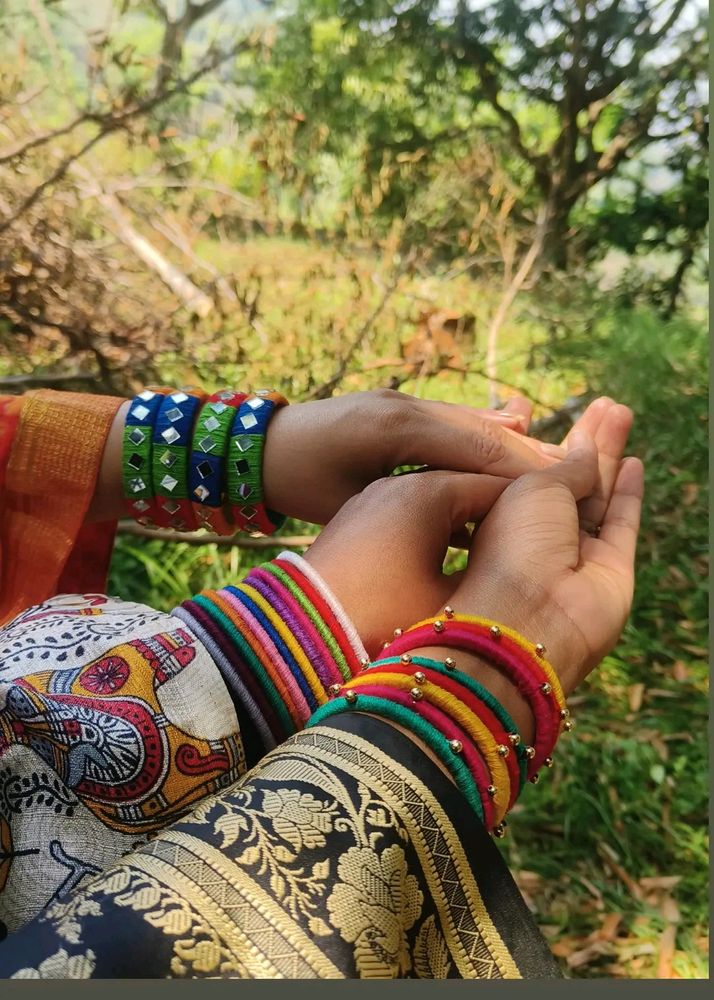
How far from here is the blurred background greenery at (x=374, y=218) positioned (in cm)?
173

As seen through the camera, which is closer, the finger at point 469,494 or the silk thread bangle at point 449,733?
the silk thread bangle at point 449,733

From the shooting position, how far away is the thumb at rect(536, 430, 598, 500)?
84 centimetres

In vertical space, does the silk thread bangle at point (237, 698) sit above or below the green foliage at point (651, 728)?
above

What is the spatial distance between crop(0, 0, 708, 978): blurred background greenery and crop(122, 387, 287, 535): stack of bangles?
68 centimetres

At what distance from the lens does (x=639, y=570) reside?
5.32ft

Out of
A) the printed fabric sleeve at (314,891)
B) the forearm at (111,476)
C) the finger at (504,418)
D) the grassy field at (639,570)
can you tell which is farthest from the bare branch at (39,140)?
the printed fabric sleeve at (314,891)

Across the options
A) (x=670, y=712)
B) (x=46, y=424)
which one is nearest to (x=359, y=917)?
(x=46, y=424)

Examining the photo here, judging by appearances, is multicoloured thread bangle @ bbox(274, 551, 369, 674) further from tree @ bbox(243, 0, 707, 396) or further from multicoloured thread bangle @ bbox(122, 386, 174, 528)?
tree @ bbox(243, 0, 707, 396)

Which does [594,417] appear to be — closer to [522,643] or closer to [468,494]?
[468,494]

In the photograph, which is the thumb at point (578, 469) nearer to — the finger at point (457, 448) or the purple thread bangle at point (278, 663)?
the finger at point (457, 448)

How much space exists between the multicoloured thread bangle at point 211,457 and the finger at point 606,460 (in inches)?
14.3

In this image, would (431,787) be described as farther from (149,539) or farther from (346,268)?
(346,268)

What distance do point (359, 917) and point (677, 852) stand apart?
942 mm

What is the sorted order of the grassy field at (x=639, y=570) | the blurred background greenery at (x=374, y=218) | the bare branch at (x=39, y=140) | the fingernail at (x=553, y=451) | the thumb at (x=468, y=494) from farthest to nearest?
1. the blurred background greenery at (x=374, y=218)
2. the bare branch at (x=39, y=140)
3. the grassy field at (x=639, y=570)
4. the fingernail at (x=553, y=451)
5. the thumb at (x=468, y=494)
